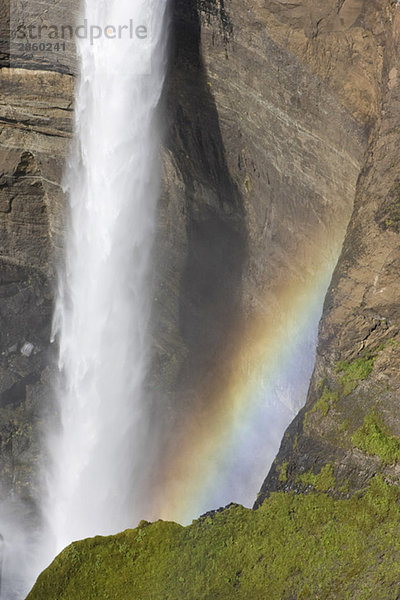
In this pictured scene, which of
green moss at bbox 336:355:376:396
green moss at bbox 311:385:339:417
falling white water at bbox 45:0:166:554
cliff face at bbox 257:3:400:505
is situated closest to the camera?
cliff face at bbox 257:3:400:505

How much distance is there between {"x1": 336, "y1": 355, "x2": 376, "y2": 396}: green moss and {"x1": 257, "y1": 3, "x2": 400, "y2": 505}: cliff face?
17 mm

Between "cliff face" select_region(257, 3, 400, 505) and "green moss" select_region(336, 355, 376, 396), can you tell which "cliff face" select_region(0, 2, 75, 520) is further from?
"green moss" select_region(336, 355, 376, 396)

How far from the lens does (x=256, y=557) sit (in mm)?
12312

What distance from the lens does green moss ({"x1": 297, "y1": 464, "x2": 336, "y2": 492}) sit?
1255 centimetres

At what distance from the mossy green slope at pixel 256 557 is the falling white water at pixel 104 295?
8.07 metres

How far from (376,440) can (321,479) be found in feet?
3.68

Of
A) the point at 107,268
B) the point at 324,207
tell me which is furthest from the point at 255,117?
the point at 107,268

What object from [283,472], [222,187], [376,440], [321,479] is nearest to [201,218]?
[222,187]

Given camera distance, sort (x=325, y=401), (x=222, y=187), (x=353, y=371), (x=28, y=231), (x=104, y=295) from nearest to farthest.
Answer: (x=353, y=371) → (x=325, y=401) → (x=222, y=187) → (x=104, y=295) → (x=28, y=231)

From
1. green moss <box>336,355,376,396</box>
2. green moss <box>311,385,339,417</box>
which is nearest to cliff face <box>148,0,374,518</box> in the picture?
green moss <box>336,355,376,396</box>

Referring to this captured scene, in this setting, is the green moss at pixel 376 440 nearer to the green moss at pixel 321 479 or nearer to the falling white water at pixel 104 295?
the green moss at pixel 321 479

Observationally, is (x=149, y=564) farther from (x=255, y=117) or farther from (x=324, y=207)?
(x=255, y=117)

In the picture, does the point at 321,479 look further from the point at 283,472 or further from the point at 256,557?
the point at 256,557

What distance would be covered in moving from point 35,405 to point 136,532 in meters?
11.2
